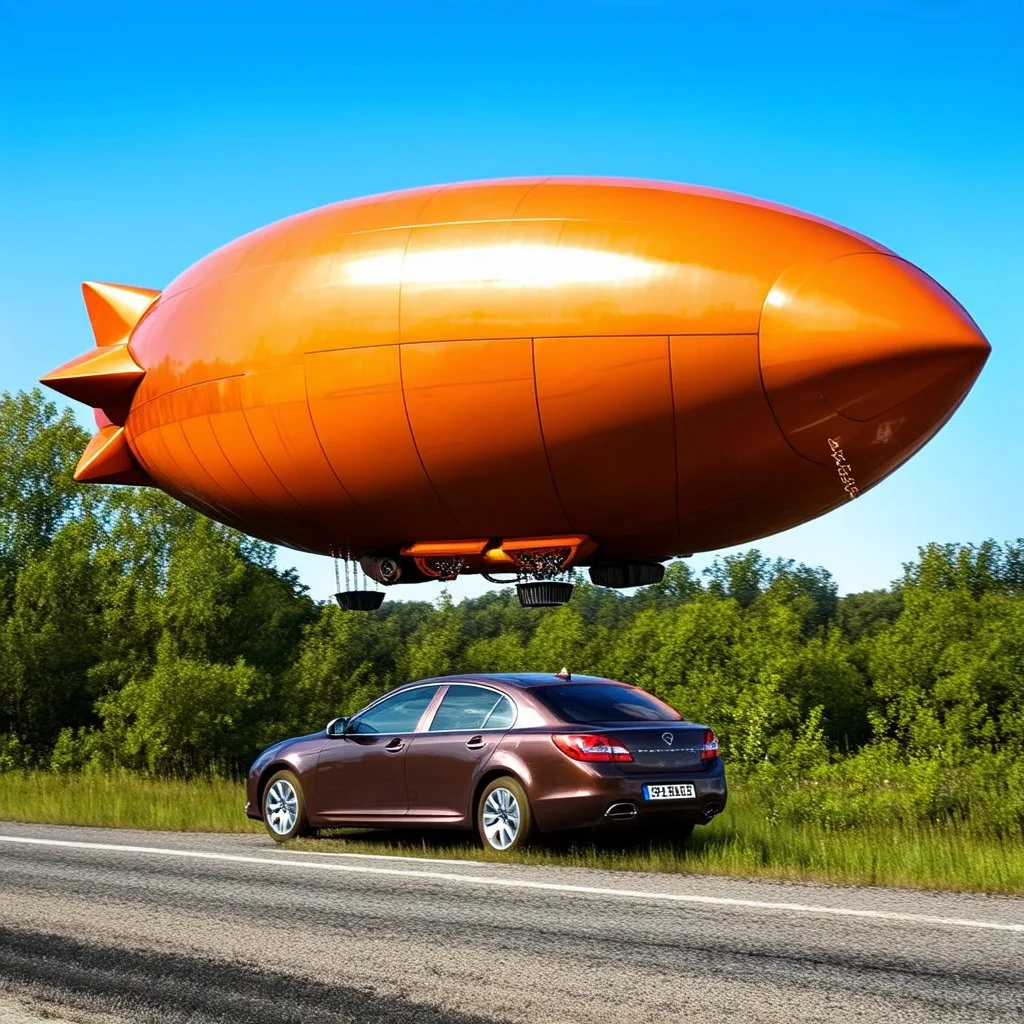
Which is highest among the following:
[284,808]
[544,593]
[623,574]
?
[623,574]

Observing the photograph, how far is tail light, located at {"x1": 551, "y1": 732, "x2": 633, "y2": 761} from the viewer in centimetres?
1035

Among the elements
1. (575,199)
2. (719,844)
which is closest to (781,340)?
(575,199)

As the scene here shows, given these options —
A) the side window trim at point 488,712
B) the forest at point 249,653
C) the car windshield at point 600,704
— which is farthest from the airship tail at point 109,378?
the forest at point 249,653

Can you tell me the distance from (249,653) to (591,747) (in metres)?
38.4

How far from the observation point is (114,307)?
1605 centimetres

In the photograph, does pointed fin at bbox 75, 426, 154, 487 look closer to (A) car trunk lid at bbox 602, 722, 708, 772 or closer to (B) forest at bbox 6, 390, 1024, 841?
(A) car trunk lid at bbox 602, 722, 708, 772

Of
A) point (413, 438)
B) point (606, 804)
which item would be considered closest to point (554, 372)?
point (413, 438)

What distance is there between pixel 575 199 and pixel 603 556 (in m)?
3.42

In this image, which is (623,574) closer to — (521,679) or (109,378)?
(521,679)

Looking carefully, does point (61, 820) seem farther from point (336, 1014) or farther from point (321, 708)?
point (321, 708)

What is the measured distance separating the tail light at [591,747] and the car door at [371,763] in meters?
1.87

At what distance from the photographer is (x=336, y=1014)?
5.18m

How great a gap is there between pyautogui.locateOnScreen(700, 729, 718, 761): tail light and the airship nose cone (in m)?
2.54

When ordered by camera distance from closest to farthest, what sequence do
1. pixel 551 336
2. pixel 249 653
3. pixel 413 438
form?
pixel 551 336 → pixel 413 438 → pixel 249 653
